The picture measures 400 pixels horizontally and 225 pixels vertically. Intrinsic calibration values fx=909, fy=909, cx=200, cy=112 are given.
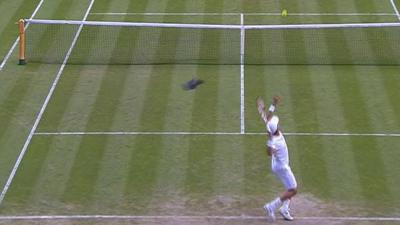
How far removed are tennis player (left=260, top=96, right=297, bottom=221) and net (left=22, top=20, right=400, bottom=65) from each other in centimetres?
957

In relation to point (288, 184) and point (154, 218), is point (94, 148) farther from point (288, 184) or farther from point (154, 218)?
point (288, 184)

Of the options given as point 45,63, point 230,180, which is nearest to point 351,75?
point 230,180

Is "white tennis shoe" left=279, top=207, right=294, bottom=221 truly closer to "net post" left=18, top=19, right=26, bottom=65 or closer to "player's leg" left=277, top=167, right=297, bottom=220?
"player's leg" left=277, top=167, right=297, bottom=220

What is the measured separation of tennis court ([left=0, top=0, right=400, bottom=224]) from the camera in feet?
65.4

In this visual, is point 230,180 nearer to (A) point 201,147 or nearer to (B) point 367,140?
(A) point 201,147

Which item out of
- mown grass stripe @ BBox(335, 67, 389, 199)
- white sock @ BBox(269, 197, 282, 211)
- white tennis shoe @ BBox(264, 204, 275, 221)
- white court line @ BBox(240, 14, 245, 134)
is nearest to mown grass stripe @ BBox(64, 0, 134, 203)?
white court line @ BBox(240, 14, 245, 134)

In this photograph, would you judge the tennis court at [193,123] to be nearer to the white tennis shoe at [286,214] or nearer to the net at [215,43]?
the net at [215,43]

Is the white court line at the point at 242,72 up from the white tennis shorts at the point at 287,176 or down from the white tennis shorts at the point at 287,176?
down

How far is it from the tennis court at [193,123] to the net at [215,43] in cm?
7

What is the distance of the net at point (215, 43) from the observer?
28.3 m

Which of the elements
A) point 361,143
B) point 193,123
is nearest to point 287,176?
point 361,143

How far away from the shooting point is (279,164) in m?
18.8

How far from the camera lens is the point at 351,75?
2717 cm

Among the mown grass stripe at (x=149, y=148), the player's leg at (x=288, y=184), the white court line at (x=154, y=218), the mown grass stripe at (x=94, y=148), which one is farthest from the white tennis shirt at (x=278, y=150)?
the mown grass stripe at (x=94, y=148)
